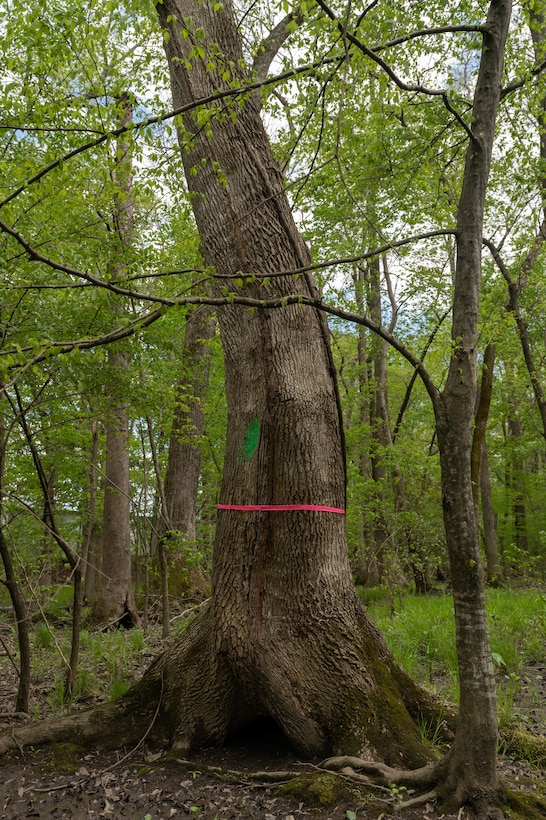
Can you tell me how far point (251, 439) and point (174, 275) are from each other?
292 centimetres

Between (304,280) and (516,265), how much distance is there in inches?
286

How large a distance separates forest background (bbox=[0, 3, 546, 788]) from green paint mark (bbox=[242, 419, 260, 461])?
27 millimetres

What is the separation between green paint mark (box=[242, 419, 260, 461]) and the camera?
12.1 feet

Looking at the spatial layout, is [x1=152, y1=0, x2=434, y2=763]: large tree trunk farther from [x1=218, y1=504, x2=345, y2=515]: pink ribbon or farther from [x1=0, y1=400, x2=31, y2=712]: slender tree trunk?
[x1=0, y1=400, x2=31, y2=712]: slender tree trunk

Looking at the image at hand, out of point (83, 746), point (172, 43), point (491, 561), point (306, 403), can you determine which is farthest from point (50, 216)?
point (491, 561)

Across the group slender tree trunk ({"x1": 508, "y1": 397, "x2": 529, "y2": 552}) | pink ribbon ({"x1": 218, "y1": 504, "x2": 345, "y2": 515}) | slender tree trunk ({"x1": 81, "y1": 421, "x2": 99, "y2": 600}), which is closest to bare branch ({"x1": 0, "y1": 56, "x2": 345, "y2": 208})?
pink ribbon ({"x1": 218, "y1": 504, "x2": 345, "y2": 515})

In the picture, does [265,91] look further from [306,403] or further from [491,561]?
[491,561]

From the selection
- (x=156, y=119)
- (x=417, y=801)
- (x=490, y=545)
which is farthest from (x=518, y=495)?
(x=156, y=119)

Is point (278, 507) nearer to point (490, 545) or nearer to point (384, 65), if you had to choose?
point (384, 65)

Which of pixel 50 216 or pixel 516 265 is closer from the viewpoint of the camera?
pixel 50 216

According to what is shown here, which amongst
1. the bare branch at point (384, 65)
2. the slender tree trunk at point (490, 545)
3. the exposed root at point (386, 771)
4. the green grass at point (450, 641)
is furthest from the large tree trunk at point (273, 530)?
the slender tree trunk at point (490, 545)

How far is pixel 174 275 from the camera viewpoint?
19.7 ft

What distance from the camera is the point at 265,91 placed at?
3.09 meters

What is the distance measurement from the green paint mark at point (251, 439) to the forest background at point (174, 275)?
27 millimetres
